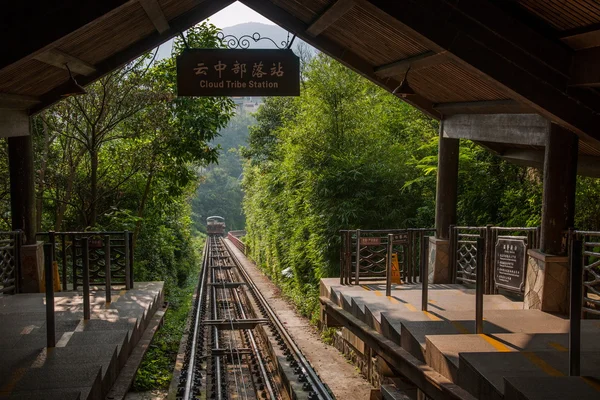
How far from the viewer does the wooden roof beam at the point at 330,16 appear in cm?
752

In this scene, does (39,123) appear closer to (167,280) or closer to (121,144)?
(121,144)

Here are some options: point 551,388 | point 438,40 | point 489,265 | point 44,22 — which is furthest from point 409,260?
point 44,22

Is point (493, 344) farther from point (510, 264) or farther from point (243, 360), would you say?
point (243, 360)

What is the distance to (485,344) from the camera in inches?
224

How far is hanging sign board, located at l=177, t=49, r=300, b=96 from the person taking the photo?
856 centimetres

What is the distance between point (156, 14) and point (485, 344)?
601 cm

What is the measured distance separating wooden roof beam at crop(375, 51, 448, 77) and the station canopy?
26 mm

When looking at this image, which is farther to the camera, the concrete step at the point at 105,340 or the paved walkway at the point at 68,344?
the concrete step at the point at 105,340

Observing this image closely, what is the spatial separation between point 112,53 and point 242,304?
10.8m

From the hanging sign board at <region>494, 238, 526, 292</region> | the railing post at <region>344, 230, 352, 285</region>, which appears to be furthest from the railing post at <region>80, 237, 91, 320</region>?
the hanging sign board at <region>494, 238, 526, 292</region>

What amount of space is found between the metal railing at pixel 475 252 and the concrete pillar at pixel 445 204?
0.15 metres

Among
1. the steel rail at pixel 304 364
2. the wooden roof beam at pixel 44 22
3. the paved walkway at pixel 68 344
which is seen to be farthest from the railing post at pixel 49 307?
the steel rail at pixel 304 364

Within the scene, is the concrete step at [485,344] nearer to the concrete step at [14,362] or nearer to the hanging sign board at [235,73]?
the concrete step at [14,362]

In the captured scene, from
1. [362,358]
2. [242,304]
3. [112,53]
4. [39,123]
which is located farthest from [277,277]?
[112,53]
